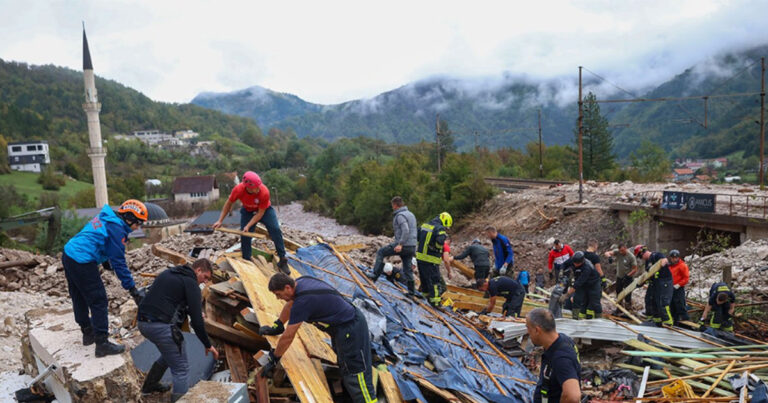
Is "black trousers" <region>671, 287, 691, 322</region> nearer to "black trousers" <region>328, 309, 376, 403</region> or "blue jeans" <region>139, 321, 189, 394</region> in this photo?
"black trousers" <region>328, 309, 376, 403</region>

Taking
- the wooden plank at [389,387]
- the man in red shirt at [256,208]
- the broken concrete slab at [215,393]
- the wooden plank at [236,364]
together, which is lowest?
the wooden plank at [389,387]

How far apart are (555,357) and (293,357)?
2505 mm

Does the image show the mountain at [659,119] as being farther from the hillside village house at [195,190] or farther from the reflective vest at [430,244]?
the hillside village house at [195,190]

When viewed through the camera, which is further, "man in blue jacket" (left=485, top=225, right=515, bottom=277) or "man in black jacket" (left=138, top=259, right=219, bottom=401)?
"man in blue jacket" (left=485, top=225, right=515, bottom=277)

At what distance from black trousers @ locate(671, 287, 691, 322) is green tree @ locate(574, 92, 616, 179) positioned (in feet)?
113

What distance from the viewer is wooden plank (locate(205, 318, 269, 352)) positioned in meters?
5.22

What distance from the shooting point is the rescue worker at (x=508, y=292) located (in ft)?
27.5

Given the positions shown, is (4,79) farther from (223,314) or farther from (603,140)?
(223,314)

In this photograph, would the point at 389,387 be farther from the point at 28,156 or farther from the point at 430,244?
the point at 28,156

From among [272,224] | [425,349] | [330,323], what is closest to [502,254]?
[425,349]

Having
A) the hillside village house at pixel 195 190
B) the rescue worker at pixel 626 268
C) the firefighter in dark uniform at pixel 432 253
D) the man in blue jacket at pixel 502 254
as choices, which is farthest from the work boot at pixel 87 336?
the hillside village house at pixel 195 190

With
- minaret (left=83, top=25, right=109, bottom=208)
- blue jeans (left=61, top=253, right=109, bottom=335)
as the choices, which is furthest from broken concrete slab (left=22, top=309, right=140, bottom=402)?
minaret (left=83, top=25, right=109, bottom=208)

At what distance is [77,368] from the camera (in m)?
4.05

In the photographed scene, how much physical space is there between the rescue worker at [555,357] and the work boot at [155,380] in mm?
3296
